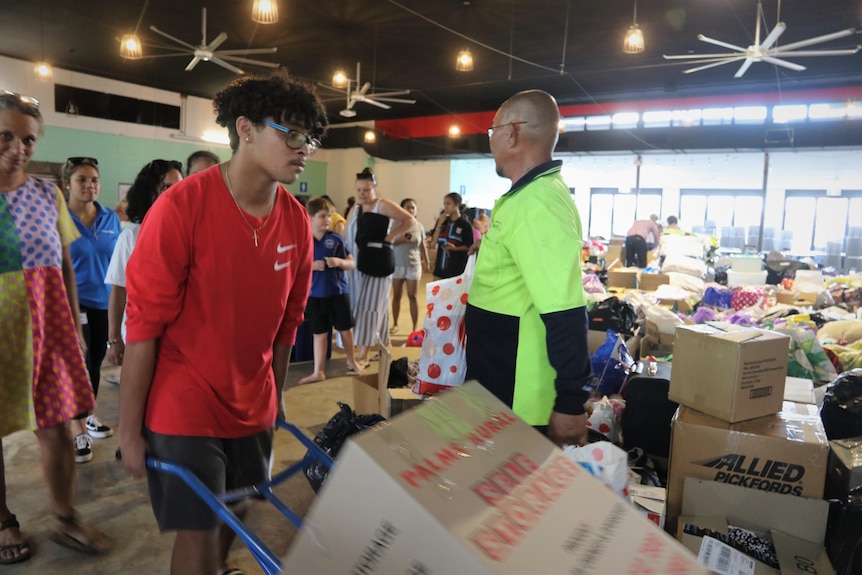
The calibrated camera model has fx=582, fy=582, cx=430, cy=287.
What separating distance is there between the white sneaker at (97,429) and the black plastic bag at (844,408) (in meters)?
3.74

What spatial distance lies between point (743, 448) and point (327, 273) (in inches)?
129

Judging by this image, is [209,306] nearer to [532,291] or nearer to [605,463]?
[532,291]

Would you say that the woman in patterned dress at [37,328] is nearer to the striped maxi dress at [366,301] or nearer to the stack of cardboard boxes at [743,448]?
the stack of cardboard boxes at [743,448]

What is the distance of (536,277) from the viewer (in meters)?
1.53

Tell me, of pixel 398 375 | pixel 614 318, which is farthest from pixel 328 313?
pixel 614 318

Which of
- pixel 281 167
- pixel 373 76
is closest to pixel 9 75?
pixel 373 76

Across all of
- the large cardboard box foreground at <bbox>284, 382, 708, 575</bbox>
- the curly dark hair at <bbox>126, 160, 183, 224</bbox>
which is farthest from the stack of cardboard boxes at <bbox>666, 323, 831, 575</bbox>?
the curly dark hair at <bbox>126, 160, 183, 224</bbox>

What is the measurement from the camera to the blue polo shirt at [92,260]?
328 centimetres

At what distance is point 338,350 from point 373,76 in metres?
8.69

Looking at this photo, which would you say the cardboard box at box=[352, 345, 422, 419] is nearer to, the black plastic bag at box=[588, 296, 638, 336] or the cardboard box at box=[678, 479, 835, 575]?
the cardboard box at box=[678, 479, 835, 575]

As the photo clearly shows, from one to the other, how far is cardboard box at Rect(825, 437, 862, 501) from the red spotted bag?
1.39 m

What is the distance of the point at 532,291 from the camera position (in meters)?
1.54

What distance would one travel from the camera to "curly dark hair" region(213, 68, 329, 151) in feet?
4.67

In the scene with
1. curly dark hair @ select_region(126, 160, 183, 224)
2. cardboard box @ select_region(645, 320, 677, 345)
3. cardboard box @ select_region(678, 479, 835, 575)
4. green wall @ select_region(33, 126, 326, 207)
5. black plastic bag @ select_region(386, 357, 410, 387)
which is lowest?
cardboard box @ select_region(678, 479, 835, 575)
